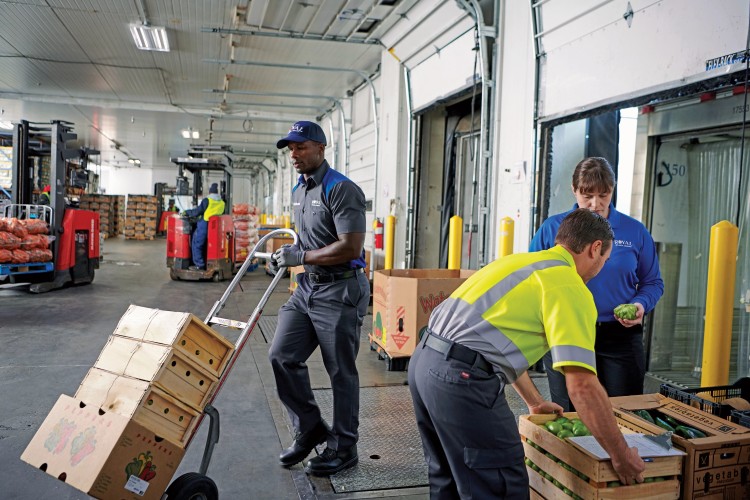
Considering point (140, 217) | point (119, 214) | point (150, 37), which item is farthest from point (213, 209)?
point (119, 214)

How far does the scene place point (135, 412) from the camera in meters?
2.29

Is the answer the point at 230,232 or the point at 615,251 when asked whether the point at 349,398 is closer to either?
the point at 615,251

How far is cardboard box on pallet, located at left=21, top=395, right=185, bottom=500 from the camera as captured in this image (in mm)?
2221

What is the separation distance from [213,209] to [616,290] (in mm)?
9705

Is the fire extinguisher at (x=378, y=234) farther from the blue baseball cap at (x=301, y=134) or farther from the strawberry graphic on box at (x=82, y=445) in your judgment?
the strawberry graphic on box at (x=82, y=445)

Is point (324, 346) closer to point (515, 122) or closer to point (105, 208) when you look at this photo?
point (515, 122)

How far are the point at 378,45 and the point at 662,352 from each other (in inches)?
285

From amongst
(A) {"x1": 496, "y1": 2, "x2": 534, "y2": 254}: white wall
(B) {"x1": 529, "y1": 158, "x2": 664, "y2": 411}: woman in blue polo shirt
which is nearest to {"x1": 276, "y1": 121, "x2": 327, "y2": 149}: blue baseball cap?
(B) {"x1": 529, "y1": 158, "x2": 664, "y2": 411}: woman in blue polo shirt

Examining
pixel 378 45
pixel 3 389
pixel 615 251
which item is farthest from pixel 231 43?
pixel 615 251

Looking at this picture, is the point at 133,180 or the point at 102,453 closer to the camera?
the point at 102,453

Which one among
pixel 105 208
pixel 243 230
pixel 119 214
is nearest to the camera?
pixel 243 230

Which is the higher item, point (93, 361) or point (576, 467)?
point (576, 467)

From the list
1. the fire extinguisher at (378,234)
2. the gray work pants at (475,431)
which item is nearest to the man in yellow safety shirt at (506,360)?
the gray work pants at (475,431)

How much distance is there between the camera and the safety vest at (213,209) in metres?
11.4
